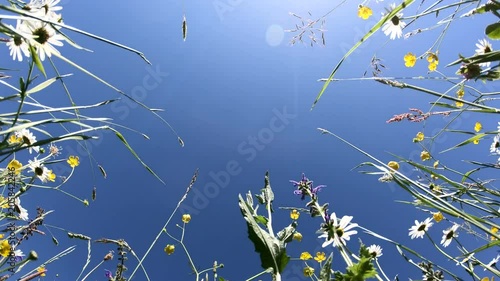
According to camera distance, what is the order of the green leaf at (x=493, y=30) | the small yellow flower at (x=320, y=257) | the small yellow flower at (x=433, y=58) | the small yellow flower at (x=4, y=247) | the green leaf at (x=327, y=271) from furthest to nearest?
the small yellow flower at (x=320, y=257) → the small yellow flower at (x=433, y=58) → the small yellow flower at (x=4, y=247) → the green leaf at (x=493, y=30) → the green leaf at (x=327, y=271)

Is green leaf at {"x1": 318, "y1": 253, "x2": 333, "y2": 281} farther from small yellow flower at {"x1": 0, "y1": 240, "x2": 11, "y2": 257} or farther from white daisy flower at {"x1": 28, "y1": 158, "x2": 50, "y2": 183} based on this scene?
white daisy flower at {"x1": 28, "y1": 158, "x2": 50, "y2": 183}

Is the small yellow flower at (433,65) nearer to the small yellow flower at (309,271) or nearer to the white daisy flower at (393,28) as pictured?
the white daisy flower at (393,28)

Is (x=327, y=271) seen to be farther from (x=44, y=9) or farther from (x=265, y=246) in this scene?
(x=44, y=9)

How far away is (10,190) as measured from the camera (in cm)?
109

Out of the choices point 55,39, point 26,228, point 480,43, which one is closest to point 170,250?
point 26,228

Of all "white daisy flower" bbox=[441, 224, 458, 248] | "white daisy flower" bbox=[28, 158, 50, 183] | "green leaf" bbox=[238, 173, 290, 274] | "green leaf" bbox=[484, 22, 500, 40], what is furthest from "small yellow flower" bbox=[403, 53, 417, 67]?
"white daisy flower" bbox=[28, 158, 50, 183]

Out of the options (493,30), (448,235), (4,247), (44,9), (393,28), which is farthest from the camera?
(448,235)

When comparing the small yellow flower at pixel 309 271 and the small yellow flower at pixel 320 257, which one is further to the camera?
the small yellow flower at pixel 320 257

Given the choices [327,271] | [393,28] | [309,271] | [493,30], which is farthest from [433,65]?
[327,271]

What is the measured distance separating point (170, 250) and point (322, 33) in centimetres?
109

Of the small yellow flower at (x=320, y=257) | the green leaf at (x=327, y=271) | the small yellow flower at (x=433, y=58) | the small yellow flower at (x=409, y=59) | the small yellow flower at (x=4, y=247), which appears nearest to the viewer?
the green leaf at (x=327, y=271)

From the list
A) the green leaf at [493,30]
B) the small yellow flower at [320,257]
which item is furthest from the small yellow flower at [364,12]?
the small yellow flower at [320,257]

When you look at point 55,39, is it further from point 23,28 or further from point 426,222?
point 426,222

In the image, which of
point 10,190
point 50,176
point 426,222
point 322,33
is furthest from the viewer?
point 426,222
